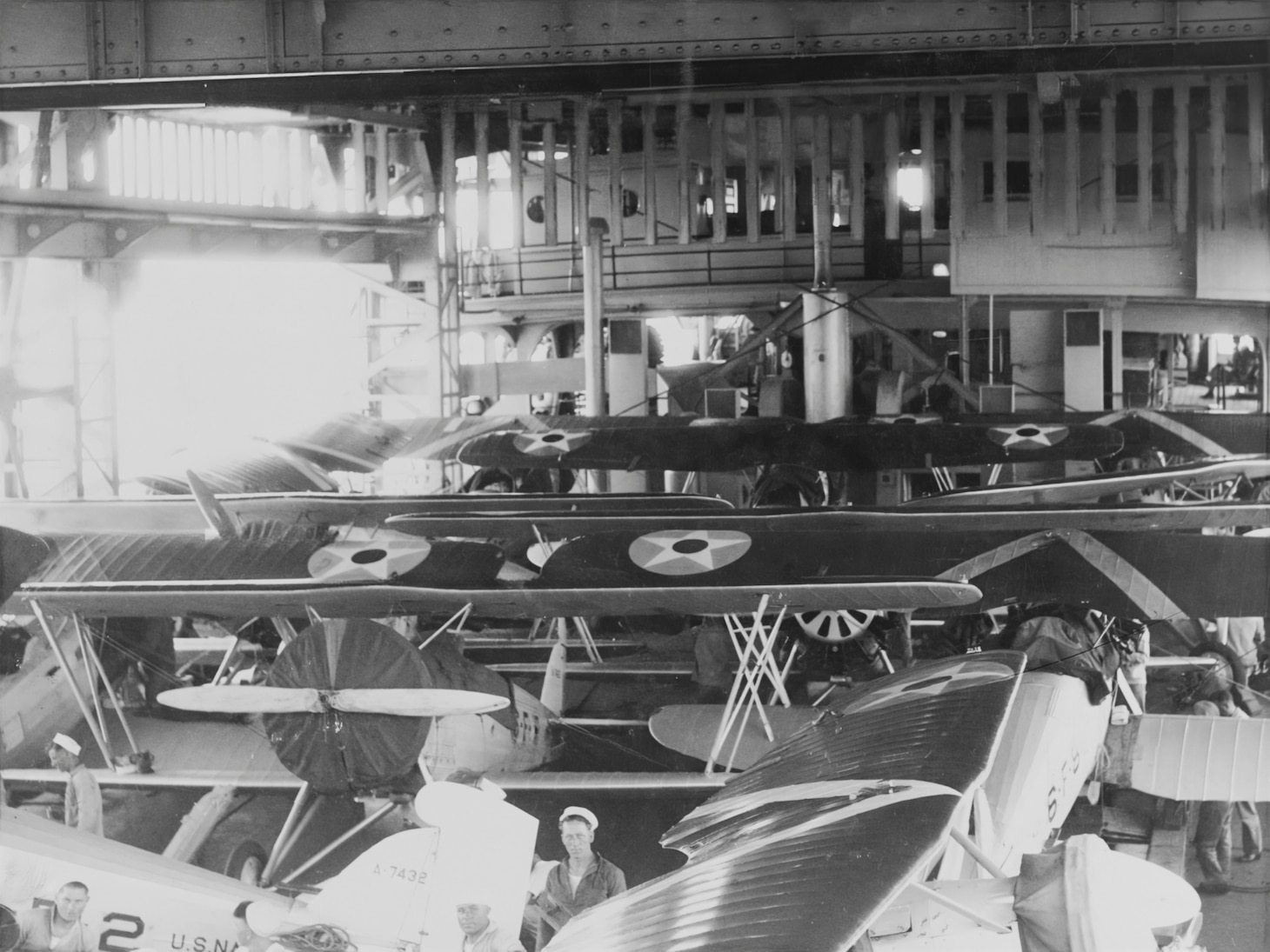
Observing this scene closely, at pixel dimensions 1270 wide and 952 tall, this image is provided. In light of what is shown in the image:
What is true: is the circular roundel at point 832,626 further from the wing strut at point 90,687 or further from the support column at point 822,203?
the support column at point 822,203

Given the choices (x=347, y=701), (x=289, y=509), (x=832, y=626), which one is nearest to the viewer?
(x=347, y=701)

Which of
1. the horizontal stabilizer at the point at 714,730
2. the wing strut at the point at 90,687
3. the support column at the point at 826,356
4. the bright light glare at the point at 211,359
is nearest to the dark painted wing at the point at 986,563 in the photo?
the horizontal stabilizer at the point at 714,730

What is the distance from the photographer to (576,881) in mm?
3154

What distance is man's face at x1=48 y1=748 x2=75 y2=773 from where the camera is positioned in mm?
3832

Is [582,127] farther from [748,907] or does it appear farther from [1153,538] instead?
[748,907]

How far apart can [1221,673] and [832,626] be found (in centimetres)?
147

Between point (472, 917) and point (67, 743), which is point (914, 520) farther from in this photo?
point (67, 743)

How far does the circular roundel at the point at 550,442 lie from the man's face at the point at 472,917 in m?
3.93

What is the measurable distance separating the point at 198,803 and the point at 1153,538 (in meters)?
3.09

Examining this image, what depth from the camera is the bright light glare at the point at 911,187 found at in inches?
355

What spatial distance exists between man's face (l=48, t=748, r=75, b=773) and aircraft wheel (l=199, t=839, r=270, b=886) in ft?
2.06

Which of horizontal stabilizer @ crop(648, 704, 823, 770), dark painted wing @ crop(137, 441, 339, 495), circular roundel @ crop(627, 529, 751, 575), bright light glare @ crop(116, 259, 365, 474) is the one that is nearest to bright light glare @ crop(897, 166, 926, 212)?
bright light glare @ crop(116, 259, 365, 474)

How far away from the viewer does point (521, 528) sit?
522 cm

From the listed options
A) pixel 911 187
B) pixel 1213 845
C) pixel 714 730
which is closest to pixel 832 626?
pixel 714 730
